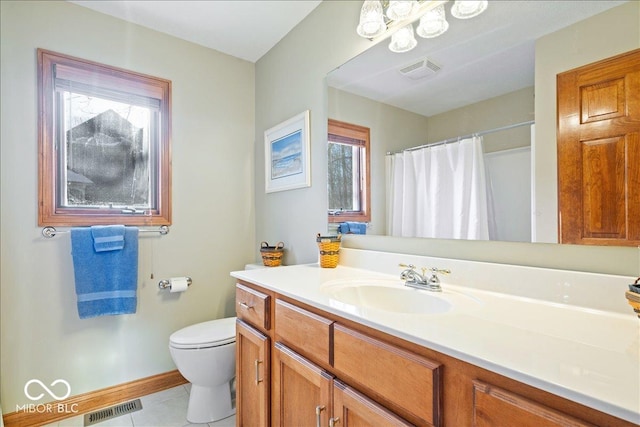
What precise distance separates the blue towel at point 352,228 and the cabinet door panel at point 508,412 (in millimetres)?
1078

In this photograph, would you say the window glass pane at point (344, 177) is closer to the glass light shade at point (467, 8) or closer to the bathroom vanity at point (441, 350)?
the bathroom vanity at point (441, 350)

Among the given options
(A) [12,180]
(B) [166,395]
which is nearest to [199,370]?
(B) [166,395]

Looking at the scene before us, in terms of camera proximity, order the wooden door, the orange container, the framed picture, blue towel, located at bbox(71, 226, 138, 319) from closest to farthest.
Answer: the wooden door < the orange container < blue towel, located at bbox(71, 226, 138, 319) < the framed picture

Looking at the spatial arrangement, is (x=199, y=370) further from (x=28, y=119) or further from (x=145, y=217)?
(x=28, y=119)

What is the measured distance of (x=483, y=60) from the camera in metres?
1.18

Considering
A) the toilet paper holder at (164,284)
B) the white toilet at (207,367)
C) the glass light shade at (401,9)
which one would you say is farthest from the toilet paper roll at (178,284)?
the glass light shade at (401,9)

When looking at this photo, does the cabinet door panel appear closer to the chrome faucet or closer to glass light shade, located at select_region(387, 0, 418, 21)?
the chrome faucet

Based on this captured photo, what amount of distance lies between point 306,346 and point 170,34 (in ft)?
7.50

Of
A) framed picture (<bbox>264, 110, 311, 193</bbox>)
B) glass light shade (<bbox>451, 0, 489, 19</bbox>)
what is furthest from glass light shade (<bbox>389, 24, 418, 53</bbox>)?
framed picture (<bbox>264, 110, 311, 193</bbox>)

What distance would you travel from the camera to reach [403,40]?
1430 mm

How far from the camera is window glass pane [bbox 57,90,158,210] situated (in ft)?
6.12

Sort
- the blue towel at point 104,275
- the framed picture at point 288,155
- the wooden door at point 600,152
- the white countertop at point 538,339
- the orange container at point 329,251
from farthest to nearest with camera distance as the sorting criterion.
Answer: the framed picture at point 288,155, the blue towel at point 104,275, the orange container at point 329,251, the wooden door at point 600,152, the white countertop at point 538,339

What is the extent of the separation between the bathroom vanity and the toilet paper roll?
0.89m

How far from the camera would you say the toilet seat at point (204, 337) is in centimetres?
169
